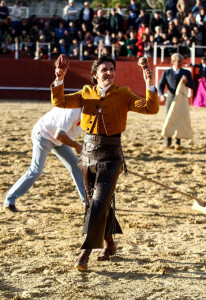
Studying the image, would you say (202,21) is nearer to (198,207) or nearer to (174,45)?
(174,45)

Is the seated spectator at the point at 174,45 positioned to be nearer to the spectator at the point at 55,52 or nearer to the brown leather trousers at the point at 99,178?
the spectator at the point at 55,52

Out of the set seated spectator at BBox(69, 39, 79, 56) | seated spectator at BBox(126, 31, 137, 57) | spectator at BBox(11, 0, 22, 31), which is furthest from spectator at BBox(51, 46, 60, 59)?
seated spectator at BBox(126, 31, 137, 57)

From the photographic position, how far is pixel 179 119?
9.62 m

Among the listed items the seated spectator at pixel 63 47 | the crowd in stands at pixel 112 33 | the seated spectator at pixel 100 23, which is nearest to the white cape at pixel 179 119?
the crowd in stands at pixel 112 33

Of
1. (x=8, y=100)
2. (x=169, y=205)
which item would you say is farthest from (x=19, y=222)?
(x=8, y=100)

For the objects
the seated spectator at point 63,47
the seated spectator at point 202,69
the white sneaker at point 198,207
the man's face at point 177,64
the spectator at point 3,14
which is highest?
the spectator at point 3,14

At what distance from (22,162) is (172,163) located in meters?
2.09

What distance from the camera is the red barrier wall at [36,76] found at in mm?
17656

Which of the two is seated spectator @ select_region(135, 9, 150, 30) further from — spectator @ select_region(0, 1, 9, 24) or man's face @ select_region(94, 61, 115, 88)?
man's face @ select_region(94, 61, 115, 88)

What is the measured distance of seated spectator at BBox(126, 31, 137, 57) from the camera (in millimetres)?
17672

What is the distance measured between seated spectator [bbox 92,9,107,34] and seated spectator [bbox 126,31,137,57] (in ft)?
3.75

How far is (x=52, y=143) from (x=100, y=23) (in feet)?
43.9

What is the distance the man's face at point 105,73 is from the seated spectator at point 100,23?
47.9 ft

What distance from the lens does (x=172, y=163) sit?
27.6 feet
